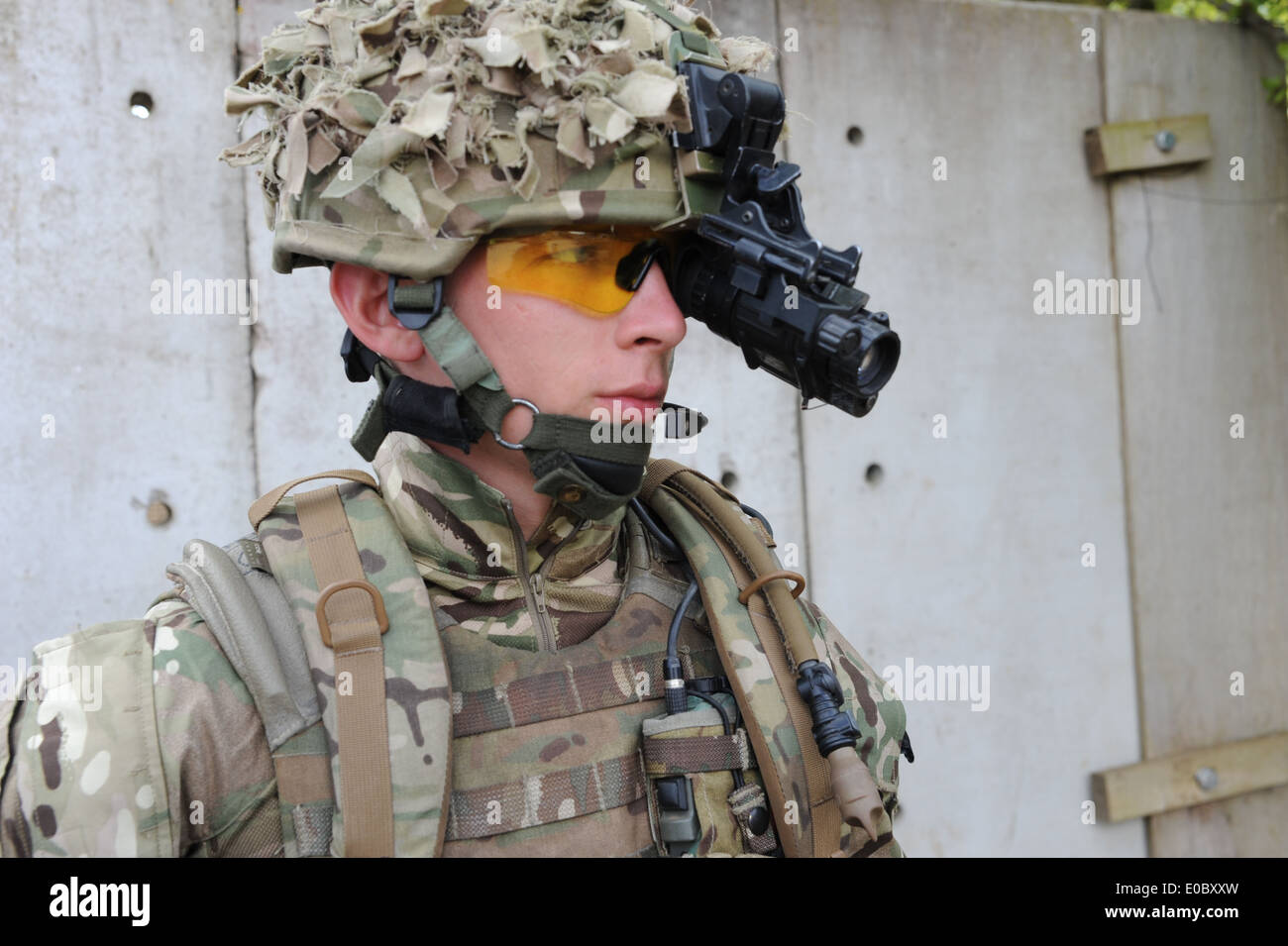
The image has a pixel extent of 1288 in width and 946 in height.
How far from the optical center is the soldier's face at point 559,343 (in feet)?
5.50

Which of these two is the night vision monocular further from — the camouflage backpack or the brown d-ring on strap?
the camouflage backpack

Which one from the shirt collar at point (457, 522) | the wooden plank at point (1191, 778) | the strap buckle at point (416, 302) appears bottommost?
the wooden plank at point (1191, 778)

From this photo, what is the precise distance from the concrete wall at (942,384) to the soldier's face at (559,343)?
1.61 meters

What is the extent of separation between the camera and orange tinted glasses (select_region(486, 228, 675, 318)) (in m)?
1.68

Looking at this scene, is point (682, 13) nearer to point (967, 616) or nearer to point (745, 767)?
point (745, 767)

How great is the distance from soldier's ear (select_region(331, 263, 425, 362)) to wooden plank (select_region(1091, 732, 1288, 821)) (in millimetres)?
3338

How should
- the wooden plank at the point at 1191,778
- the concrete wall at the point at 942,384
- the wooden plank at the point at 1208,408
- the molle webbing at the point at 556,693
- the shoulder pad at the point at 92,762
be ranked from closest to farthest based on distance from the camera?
the shoulder pad at the point at 92,762, the molle webbing at the point at 556,693, the concrete wall at the point at 942,384, the wooden plank at the point at 1191,778, the wooden plank at the point at 1208,408

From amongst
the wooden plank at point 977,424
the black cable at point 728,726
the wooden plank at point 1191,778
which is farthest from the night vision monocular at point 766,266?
the wooden plank at point 1191,778

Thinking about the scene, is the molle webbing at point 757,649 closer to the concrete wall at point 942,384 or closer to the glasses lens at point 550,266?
the glasses lens at point 550,266

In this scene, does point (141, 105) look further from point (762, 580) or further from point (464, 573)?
point (762, 580)

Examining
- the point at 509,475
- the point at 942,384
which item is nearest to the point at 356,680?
the point at 509,475

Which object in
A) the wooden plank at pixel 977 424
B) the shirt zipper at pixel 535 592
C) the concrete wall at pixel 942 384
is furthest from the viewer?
the wooden plank at pixel 977 424

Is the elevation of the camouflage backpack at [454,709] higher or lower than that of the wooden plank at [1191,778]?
higher

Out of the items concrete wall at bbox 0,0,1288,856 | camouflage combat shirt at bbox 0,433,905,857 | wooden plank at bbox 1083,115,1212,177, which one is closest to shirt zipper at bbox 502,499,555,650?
camouflage combat shirt at bbox 0,433,905,857
